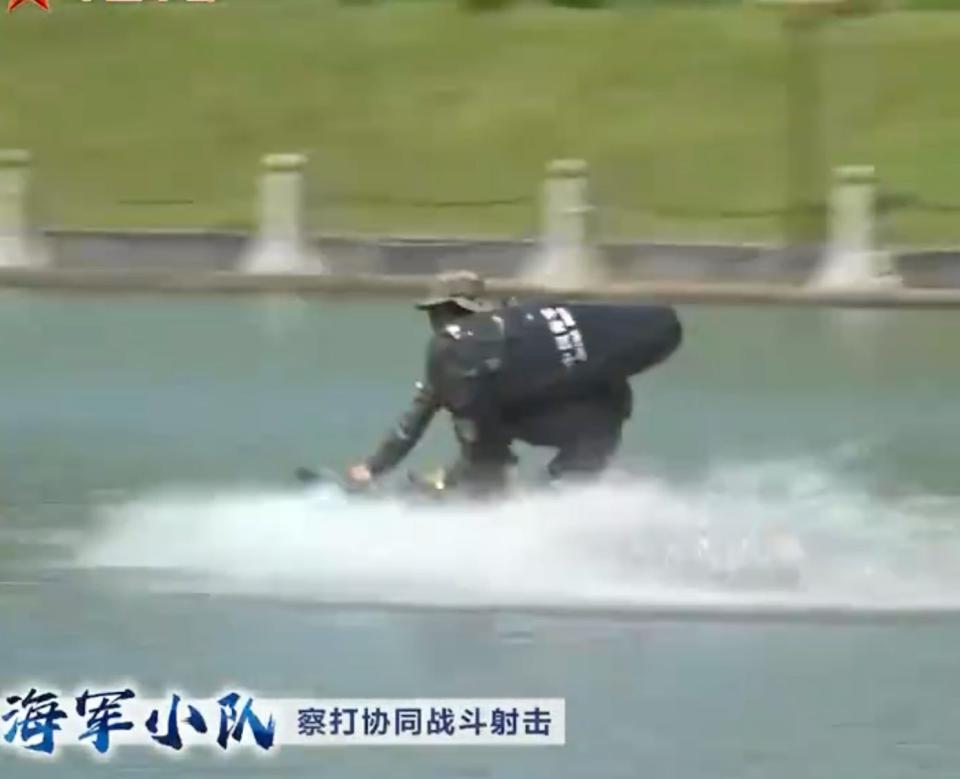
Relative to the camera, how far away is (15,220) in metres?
22.5

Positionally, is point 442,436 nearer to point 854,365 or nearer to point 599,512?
point 599,512

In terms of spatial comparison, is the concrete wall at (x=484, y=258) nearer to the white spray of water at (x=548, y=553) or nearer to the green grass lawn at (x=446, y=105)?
the green grass lawn at (x=446, y=105)

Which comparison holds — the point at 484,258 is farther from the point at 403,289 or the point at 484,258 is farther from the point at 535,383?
the point at 535,383

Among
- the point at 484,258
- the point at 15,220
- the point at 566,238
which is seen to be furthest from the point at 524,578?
the point at 15,220

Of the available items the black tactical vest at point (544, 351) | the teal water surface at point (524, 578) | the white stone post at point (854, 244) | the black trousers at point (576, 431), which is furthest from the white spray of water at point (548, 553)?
the white stone post at point (854, 244)

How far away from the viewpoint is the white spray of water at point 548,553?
9.28m

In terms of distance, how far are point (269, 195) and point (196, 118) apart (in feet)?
26.7

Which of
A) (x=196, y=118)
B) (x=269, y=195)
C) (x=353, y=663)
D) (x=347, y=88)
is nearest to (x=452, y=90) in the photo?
(x=347, y=88)

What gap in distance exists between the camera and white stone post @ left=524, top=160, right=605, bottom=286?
2169 centimetres

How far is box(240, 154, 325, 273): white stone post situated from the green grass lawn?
7.10 ft

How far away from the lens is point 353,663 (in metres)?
8.11

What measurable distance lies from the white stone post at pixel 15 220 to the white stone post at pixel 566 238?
483cm

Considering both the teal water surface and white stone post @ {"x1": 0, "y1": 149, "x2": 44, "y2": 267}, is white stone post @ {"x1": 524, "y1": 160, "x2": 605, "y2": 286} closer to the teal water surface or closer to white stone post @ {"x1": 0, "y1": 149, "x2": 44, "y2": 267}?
white stone post @ {"x1": 0, "y1": 149, "x2": 44, "y2": 267}

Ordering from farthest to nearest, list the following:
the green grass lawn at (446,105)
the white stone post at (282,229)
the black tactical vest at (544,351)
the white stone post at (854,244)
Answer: the green grass lawn at (446,105) < the white stone post at (282,229) < the white stone post at (854,244) < the black tactical vest at (544,351)
